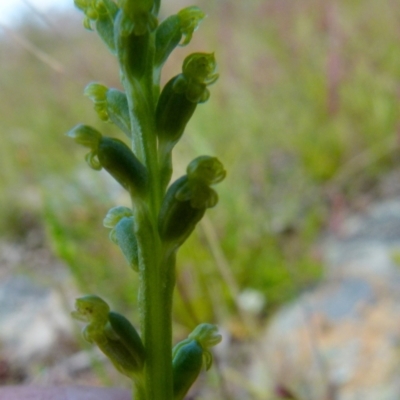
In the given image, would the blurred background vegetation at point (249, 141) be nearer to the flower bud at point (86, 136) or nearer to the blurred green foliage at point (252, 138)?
the blurred green foliage at point (252, 138)

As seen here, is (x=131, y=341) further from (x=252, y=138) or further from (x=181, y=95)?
(x=252, y=138)

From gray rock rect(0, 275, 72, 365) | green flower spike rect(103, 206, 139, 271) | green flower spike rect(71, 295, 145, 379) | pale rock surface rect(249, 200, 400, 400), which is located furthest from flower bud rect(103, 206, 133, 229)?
gray rock rect(0, 275, 72, 365)

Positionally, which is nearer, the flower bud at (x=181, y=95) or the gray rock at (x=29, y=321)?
the flower bud at (x=181, y=95)

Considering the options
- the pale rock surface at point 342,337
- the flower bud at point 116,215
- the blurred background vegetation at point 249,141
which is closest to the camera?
the flower bud at point 116,215

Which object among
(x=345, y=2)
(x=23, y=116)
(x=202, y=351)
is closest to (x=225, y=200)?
(x=202, y=351)

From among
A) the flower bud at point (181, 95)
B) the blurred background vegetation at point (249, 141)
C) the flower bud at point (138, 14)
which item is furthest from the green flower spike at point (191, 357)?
the blurred background vegetation at point (249, 141)

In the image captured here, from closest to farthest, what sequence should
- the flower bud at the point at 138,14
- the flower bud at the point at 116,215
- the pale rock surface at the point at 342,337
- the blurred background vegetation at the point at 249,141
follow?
the flower bud at the point at 138,14
the flower bud at the point at 116,215
the pale rock surface at the point at 342,337
the blurred background vegetation at the point at 249,141

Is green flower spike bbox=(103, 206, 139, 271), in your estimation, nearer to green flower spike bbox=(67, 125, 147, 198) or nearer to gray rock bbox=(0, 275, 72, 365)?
green flower spike bbox=(67, 125, 147, 198)

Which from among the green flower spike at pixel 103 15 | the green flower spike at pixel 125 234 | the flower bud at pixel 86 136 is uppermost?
the green flower spike at pixel 103 15

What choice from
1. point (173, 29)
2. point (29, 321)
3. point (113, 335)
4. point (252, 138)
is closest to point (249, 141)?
point (252, 138)

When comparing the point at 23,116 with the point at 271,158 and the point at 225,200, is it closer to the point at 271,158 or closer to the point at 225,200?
the point at 271,158
